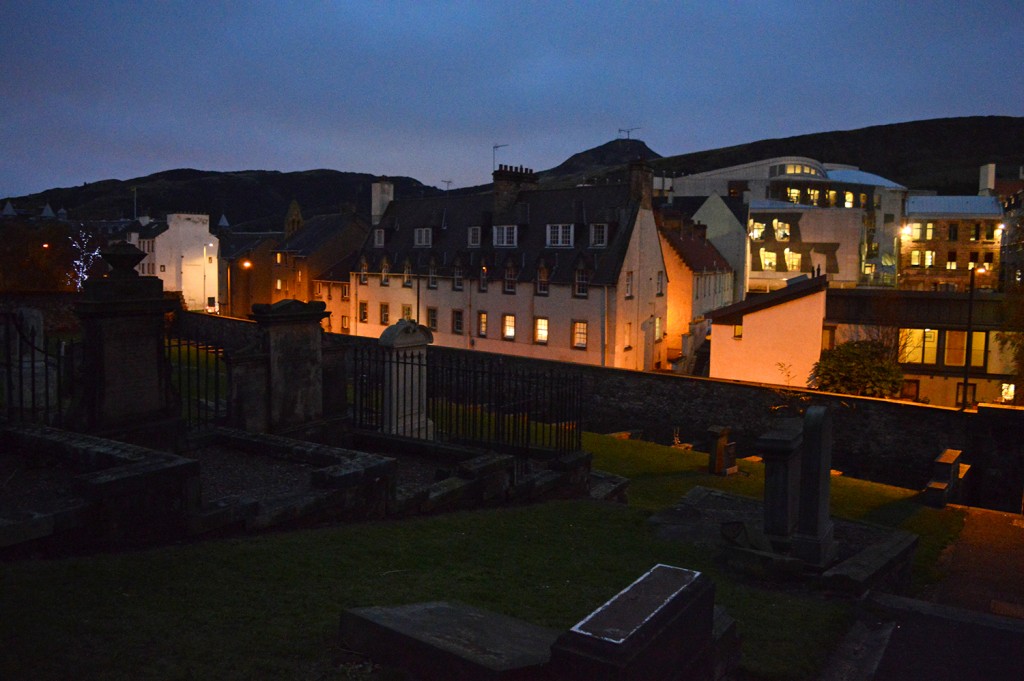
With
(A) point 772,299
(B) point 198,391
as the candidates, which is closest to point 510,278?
(A) point 772,299

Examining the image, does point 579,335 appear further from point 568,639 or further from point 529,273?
point 568,639

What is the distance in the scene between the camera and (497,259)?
47750mm

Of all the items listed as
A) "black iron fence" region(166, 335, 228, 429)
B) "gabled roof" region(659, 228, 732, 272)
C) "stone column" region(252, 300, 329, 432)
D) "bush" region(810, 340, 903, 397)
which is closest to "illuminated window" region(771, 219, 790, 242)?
"gabled roof" region(659, 228, 732, 272)

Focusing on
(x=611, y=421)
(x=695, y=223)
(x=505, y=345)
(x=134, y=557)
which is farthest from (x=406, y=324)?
(x=695, y=223)

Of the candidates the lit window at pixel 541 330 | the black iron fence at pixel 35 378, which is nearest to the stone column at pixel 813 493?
the black iron fence at pixel 35 378

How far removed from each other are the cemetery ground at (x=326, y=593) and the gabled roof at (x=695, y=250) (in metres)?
41.4

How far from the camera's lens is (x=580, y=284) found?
1703 inches

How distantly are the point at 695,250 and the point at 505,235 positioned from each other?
1664 cm

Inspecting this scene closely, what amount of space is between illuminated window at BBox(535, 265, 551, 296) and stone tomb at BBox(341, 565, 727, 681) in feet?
130

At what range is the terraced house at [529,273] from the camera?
43.0 m

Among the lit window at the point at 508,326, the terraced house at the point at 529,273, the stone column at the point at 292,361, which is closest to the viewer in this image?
the stone column at the point at 292,361

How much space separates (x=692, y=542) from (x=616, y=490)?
15.1ft

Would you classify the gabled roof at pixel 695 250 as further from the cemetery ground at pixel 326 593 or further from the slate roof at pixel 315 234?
the cemetery ground at pixel 326 593

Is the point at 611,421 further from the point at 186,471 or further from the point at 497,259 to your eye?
the point at 186,471
